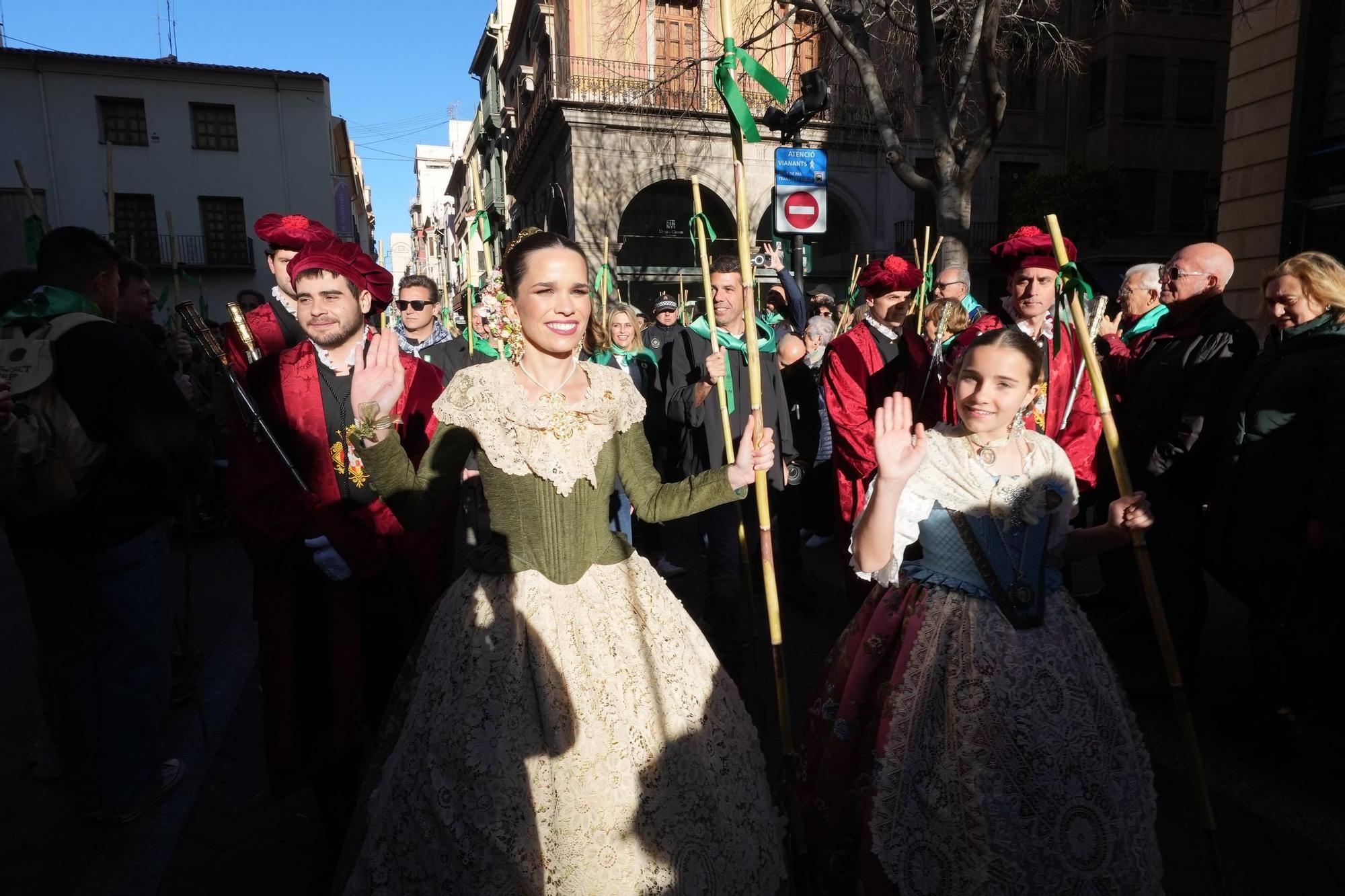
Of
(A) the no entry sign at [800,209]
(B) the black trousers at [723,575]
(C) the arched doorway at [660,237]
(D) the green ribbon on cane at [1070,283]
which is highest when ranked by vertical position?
(C) the arched doorway at [660,237]

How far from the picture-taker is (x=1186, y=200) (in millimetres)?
22672

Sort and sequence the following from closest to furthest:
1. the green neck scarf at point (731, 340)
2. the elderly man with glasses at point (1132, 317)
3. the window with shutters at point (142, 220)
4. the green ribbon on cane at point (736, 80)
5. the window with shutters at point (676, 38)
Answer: the green ribbon on cane at point (736, 80) < the green neck scarf at point (731, 340) < the elderly man with glasses at point (1132, 317) < the window with shutters at point (676, 38) < the window with shutters at point (142, 220)

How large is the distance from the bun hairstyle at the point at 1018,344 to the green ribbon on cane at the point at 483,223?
229 centimetres

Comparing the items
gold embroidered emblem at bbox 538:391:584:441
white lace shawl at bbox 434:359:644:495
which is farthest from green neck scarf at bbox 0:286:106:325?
gold embroidered emblem at bbox 538:391:584:441

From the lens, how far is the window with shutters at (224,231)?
2664 cm

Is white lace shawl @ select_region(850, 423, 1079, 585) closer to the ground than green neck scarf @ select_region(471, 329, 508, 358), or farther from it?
closer to the ground

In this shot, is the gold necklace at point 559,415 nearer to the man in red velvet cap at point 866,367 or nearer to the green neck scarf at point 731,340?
the green neck scarf at point 731,340

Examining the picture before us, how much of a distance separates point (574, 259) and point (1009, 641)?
1.67m

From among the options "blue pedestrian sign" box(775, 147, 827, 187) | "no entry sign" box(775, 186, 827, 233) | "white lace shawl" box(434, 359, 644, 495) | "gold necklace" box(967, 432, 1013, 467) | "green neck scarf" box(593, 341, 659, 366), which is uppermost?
"blue pedestrian sign" box(775, 147, 827, 187)

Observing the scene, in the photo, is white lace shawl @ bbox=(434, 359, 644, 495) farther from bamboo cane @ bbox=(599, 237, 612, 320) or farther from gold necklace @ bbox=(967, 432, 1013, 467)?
bamboo cane @ bbox=(599, 237, 612, 320)

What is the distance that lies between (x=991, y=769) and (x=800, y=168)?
639cm

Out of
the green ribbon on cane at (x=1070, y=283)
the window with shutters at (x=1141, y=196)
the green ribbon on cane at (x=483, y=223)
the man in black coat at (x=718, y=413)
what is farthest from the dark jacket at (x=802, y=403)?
the window with shutters at (x=1141, y=196)

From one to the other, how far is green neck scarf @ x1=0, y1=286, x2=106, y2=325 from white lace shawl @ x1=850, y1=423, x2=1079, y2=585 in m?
2.92

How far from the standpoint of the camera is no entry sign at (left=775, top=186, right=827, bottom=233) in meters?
7.35
